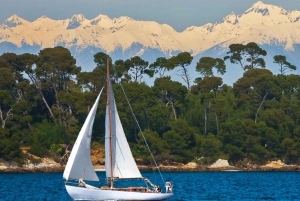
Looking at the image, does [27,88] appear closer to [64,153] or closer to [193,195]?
[64,153]

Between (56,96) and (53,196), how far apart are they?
40.9 metres

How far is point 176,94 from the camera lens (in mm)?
98062

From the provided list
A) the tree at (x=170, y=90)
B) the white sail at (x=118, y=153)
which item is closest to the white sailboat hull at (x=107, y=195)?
the white sail at (x=118, y=153)

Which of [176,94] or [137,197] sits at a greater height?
[176,94]

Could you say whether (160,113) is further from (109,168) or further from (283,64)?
(109,168)

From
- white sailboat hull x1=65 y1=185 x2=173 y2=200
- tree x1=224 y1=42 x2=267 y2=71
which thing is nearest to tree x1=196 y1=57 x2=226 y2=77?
tree x1=224 y1=42 x2=267 y2=71


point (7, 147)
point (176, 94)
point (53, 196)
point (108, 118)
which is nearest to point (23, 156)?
point (7, 147)

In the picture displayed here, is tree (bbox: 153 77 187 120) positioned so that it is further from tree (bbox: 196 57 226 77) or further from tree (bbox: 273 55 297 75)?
tree (bbox: 273 55 297 75)

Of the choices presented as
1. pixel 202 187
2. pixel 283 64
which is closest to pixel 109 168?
pixel 202 187

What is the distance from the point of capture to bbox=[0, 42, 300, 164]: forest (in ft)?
299

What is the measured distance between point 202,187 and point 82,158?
64.8 feet

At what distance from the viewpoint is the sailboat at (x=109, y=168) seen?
4550 centimetres

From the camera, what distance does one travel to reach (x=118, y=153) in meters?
47.5

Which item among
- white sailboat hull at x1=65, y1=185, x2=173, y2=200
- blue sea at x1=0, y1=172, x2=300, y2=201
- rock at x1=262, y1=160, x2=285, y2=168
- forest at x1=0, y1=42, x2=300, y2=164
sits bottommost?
white sailboat hull at x1=65, y1=185, x2=173, y2=200
